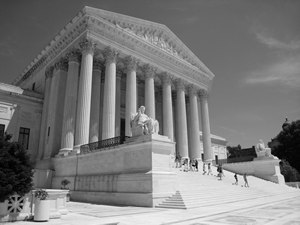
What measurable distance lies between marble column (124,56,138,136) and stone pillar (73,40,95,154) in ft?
17.2

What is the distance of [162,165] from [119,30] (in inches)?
714

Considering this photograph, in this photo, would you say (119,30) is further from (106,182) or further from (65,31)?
(106,182)

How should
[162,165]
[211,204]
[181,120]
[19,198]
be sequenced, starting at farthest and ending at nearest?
[181,120]
[162,165]
[211,204]
[19,198]

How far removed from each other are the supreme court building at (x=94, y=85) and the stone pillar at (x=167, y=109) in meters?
0.14

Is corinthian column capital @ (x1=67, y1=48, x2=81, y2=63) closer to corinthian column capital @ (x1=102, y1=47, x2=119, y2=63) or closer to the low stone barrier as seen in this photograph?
corinthian column capital @ (x1=102, y1=47, x2=119, y2=63)

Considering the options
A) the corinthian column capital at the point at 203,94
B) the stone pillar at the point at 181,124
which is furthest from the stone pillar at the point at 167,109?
the corinthian column capital at the point at 203,94

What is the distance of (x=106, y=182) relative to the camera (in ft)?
63.9

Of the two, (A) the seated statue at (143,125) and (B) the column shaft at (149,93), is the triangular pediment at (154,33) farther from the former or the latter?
(A) the seated statue at (143,125)

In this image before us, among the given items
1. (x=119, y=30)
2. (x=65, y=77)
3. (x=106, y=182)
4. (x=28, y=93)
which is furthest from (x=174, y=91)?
(x=106, y=182)

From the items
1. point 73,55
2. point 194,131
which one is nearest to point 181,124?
point 194,131

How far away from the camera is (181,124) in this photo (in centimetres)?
3591

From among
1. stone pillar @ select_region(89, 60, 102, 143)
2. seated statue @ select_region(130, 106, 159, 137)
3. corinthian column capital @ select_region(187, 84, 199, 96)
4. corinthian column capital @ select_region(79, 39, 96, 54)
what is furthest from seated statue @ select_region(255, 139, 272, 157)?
corinthian column capital @ select_region(79, 39, 96, 54)

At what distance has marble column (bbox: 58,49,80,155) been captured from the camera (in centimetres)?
2497

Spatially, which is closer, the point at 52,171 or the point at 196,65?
the point at 52,171
